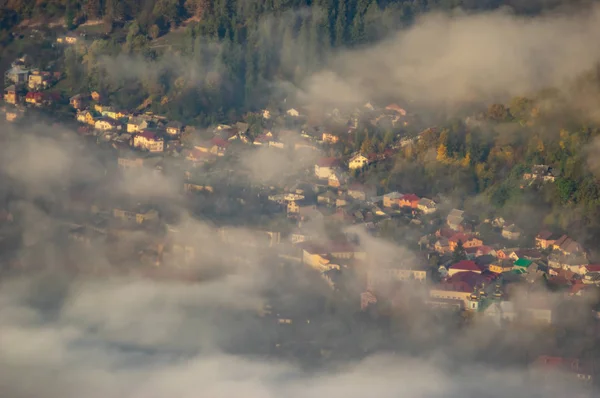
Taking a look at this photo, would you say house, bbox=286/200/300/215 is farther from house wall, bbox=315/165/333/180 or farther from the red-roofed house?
the red-roofed house

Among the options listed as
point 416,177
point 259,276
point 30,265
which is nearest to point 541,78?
point 416,177

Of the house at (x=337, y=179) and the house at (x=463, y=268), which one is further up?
the house at (x=463, y=268)

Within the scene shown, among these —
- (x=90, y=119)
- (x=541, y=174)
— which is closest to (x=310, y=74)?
(x=90, y=119)

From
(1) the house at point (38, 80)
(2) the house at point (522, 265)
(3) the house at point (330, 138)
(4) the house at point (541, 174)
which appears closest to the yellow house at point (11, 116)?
(1) the house at point (38, 80)

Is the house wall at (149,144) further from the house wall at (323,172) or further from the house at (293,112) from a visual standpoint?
the house wall at (323,172)

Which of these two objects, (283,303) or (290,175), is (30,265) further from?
(290,175)

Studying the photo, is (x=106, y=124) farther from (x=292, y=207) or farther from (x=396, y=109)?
(x=292, y=207)
